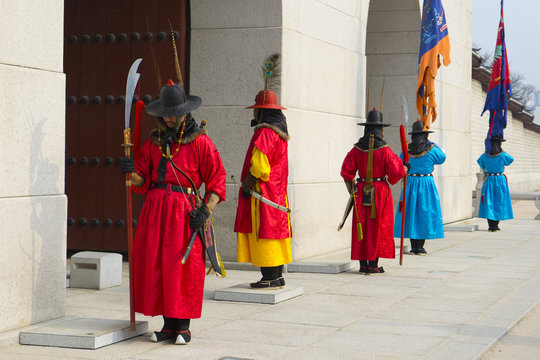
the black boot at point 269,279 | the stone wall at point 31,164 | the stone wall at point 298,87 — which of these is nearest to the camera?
the stone wall at point 31,164

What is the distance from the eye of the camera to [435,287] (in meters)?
8.25

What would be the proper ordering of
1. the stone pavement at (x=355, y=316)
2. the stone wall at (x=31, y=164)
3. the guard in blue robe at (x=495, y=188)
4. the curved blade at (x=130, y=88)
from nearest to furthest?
the stone pavement at (x=355, y=316) → the curved blade at (x=130, y=88) → the stone wall at (x=31, y=164) → the guard in blue robe at (x=495, y=188)

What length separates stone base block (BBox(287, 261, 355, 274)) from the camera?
9.23 m

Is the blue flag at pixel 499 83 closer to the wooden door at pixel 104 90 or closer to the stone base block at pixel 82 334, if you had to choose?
the wooden door at pixel 104 90

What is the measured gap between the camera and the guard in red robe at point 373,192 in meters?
8.91


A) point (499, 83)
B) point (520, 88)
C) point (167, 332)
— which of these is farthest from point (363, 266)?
point (520, 88)

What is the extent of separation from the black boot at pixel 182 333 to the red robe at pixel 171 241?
0.09 metres

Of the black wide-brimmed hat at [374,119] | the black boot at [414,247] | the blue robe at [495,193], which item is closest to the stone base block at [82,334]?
the black wide-brimmed hat at [374,119]

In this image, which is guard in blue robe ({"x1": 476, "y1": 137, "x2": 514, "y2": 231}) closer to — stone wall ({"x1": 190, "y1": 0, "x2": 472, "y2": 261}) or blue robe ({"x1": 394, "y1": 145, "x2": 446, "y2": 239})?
blue robe ({"x1": 394, "y1": 145, "x2": 446, "y2": 239})

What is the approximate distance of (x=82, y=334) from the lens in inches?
213

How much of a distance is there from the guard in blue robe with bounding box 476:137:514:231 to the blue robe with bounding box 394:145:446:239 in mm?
3712

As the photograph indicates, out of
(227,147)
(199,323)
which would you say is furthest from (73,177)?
(199,323)

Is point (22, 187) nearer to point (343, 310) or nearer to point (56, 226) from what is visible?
point (56, 226)

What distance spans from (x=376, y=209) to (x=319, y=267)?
2.94ft
